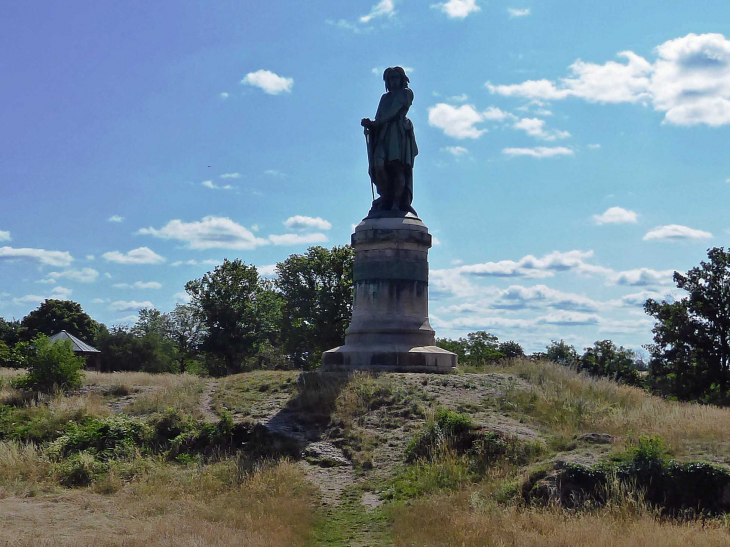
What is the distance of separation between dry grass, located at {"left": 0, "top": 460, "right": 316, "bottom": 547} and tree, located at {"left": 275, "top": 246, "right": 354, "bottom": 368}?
25.1 metres

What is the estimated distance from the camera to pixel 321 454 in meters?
12.8

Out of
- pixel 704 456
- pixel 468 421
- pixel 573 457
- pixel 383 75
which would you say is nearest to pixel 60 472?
pixel 468 421

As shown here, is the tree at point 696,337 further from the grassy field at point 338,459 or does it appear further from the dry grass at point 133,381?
the dry grass at point 133,381

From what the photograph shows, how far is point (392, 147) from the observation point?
20.0 meters

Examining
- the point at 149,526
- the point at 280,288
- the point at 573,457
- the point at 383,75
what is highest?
the point at 383,75

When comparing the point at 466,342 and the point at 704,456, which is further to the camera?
the point at 466,342

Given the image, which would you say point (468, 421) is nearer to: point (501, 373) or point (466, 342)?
point (501, 373)

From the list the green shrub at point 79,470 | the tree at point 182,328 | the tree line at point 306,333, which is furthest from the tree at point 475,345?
the green shrub at point 79,470

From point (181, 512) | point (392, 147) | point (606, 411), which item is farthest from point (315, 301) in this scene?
point (181, 512)

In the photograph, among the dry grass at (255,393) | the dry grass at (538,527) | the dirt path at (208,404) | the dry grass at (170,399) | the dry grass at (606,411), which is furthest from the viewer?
the dry grass at (170,399)

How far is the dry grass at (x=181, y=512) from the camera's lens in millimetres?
8281

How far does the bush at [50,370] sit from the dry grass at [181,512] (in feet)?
23.0

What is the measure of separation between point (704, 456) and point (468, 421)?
3.75 meters

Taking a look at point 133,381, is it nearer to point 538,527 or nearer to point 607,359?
point 538,527
